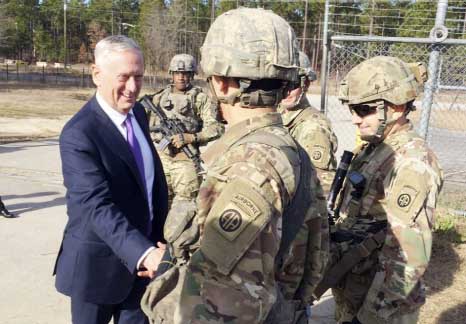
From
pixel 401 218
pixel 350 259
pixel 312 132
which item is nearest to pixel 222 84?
pixel 401 218

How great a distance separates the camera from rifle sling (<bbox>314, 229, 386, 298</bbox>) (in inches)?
99.1

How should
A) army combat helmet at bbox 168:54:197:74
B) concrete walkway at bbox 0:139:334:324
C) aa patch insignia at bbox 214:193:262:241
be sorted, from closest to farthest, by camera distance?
aa patch insignia at bbox 214:193:262:241 < concrete walkway at bbox 0:139:334:324 < army combat helmet at bbox 168:54:197:74

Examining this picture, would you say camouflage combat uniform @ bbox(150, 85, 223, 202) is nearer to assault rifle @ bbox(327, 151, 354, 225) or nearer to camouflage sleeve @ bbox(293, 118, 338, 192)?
camouflage sleeve @ bbox(293, 118, 338, 192)

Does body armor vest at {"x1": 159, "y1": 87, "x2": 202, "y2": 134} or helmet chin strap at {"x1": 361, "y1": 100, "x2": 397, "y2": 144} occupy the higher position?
helmet chin strap at {"x1": 361, "y1": 100, "x2": 397, "y2": 144}

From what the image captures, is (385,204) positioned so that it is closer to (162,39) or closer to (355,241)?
(355,241)

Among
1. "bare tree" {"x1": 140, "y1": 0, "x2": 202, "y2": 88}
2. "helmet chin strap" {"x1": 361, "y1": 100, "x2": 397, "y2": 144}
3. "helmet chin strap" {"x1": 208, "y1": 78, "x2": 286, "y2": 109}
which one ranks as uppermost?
"bare tree" {"x1": 140, "y1": 0, "x2": 202, "y2": 88}

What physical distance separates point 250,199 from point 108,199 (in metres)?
1.20

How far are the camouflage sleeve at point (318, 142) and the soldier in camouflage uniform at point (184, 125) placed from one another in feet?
7.47

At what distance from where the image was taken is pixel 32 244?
206 inches

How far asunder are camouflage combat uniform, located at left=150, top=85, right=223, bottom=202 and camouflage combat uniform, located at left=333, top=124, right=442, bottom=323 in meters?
3.26

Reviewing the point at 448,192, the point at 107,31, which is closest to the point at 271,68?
the point at 448,192

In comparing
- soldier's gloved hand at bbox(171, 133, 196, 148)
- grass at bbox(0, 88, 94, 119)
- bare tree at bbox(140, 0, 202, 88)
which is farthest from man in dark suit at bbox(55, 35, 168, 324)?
bare tree at bbox(140, 0, 202, 88)

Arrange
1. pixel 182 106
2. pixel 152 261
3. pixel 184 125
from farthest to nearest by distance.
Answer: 1. pixel 182 106
2. pixel 184 125
3. pixel 152 261

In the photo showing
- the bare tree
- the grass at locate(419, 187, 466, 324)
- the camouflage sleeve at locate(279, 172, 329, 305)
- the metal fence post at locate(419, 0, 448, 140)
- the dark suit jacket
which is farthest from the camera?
the bare tree
